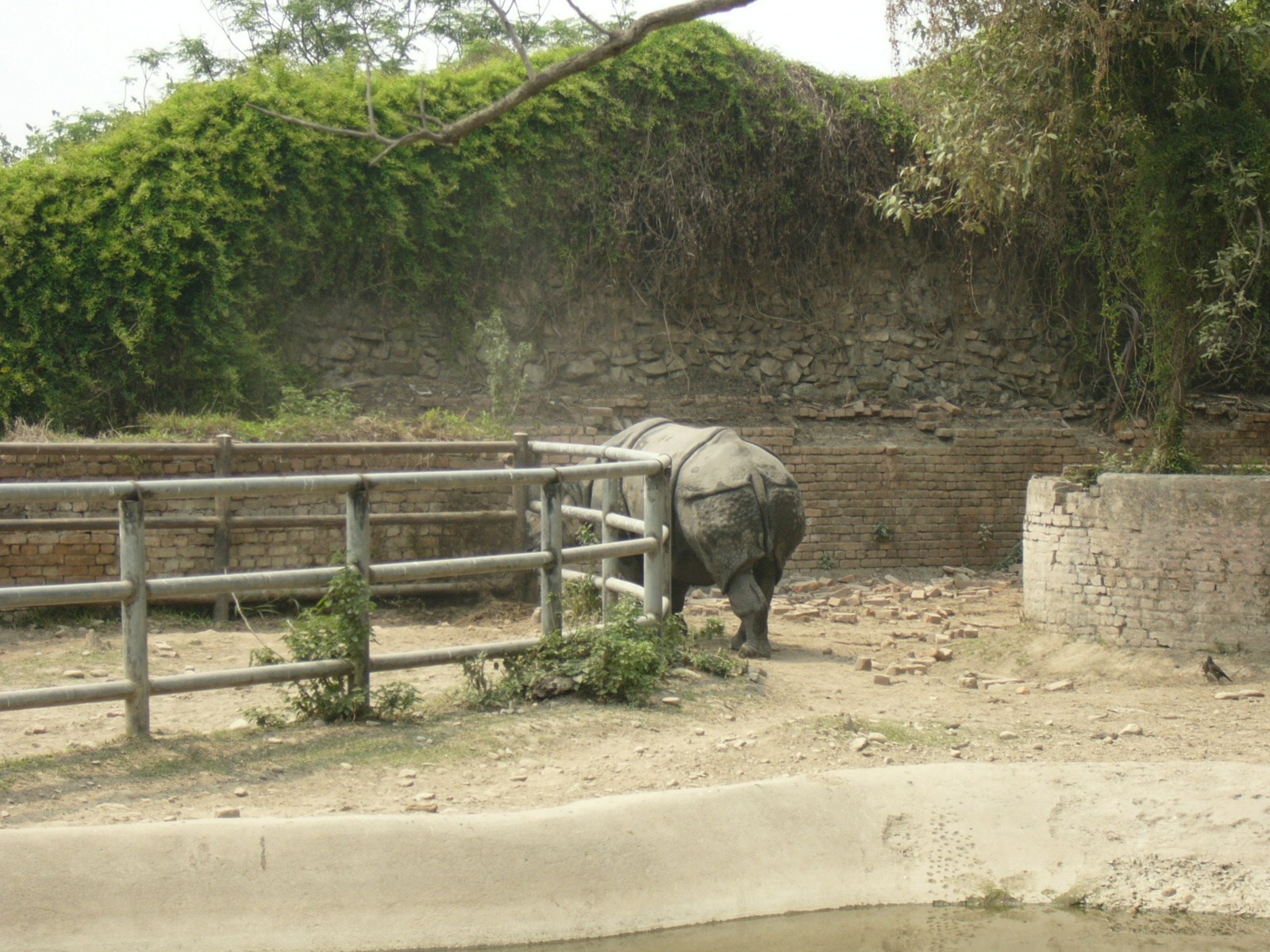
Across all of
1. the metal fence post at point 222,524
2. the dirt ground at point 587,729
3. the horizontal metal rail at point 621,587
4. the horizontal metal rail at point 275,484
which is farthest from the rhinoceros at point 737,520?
the metal fence post at point 222,524

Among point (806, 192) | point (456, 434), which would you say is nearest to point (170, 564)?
point (456, 434)

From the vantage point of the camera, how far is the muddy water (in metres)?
4.10

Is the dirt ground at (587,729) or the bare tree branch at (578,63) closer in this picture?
the dirt ground at (587,729)

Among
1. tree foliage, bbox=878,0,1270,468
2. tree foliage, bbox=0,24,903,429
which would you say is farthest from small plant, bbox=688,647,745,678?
tree foliage, bbox=0,24,903,429

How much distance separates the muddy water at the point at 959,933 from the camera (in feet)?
13.5

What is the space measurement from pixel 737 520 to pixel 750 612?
0.65m

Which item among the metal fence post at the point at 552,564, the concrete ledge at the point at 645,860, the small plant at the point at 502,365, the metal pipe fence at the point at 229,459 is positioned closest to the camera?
the concrete ledge at the point at 645,860

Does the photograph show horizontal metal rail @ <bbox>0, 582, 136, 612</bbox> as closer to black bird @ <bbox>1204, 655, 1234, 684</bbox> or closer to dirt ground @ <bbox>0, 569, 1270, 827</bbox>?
dirt ground @ <bbox>0, 569, 1270, 827</bbox>

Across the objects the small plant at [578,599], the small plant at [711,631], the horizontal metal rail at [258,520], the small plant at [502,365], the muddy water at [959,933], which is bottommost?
the muddy water at [959,933]

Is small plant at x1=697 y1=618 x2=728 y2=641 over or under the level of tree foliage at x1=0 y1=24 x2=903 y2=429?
under

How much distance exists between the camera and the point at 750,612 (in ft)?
→ 26.4

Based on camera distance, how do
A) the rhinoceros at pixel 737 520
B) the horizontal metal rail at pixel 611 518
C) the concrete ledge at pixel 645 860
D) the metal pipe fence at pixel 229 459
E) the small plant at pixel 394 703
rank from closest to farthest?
the concrete ledge at pixel 645 860 < the small plant at pixel 394 703 < the horizontal metal rail at pixel 611 518 < the rhinoceros at pixel 737 520 < the metal pipe fence at pixel 229 459

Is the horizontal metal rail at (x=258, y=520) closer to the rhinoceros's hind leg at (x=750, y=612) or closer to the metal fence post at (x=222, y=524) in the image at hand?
the metal fence post at (x=222, y=524)

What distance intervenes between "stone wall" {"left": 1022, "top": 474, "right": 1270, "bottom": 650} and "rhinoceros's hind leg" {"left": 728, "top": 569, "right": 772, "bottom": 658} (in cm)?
233
